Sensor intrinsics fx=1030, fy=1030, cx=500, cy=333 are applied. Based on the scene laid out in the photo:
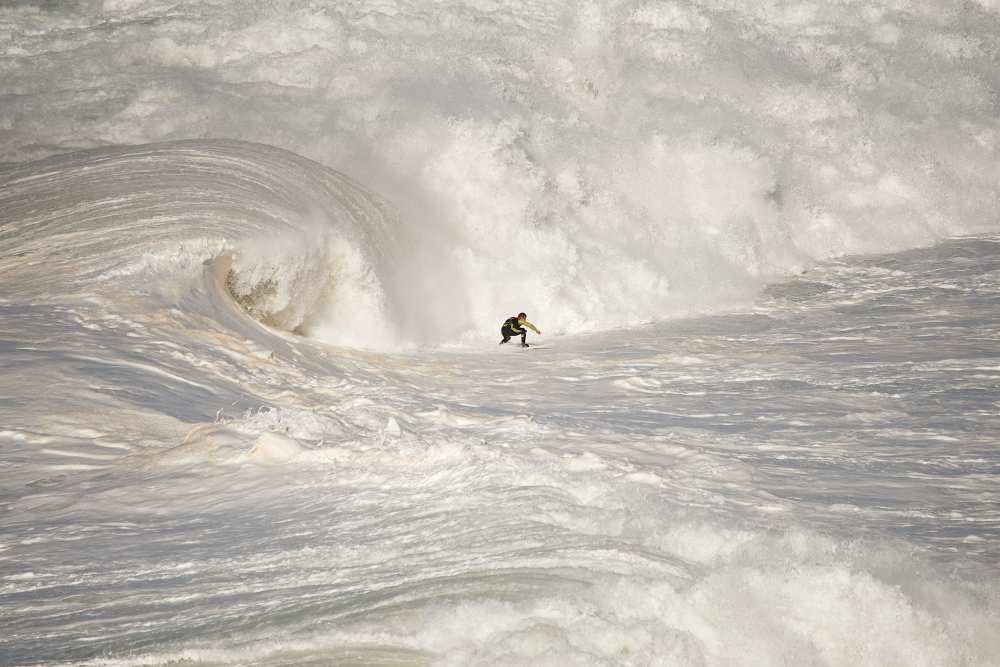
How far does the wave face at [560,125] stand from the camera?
11547 mm

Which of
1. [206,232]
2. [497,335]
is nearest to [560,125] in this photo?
[497,335]

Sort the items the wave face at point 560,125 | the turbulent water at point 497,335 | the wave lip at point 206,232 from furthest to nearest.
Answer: the wave face at point 560,125
the wave lip at point 206,232
the turbulent water at point 497,335

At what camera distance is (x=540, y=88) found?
14.8 metres

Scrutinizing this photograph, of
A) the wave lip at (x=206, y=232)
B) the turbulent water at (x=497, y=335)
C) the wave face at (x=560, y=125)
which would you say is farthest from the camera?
the wave face at (x=560, y=125)

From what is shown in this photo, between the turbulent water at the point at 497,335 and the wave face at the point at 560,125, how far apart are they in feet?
0.20

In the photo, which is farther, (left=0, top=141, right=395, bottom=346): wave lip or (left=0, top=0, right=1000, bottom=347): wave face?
(left=0, top=0, right=1000, bottom=347): wave face

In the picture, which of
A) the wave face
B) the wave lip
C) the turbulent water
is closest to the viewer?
the turbulent water

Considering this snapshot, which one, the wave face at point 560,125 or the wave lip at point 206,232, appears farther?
the wave face at point 560,125

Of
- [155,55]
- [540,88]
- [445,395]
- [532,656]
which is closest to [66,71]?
[155,55]

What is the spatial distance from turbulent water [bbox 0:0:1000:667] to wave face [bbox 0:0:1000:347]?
0.20ft

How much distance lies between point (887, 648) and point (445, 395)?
14.2ft

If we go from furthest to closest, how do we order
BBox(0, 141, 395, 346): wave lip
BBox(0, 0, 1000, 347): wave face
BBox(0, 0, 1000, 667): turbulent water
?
BBox(0, 0, 1000, 347): wave face < BBox(0, 141, 395, 346): wave lip < BBox(0, 0, 1000, 667): turbulent water

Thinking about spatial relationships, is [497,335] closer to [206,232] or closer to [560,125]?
[206,232]

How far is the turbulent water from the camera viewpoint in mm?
3691
